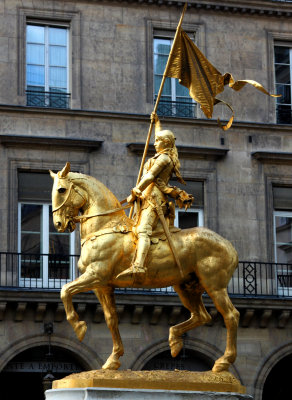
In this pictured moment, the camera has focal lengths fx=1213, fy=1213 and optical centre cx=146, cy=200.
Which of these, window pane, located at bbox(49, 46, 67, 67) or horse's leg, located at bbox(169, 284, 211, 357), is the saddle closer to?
horse's leg, located at bbox(169, 284, 211, 357)

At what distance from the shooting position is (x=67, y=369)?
25484mm

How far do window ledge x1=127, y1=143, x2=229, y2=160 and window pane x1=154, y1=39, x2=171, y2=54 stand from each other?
232 cm

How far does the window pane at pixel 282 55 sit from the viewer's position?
94.1 ft

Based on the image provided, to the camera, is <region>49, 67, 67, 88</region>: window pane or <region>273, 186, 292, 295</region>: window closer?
<region>49, 67, 67, 88</region>: window pane

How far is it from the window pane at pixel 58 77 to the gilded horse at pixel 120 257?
1300 centimetres

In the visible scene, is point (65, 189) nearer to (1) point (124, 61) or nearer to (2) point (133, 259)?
(2) point (133, 259)

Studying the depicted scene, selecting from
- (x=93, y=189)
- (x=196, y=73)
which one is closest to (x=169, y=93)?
(x=196, y=73)

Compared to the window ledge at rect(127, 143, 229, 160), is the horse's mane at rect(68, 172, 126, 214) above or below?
below

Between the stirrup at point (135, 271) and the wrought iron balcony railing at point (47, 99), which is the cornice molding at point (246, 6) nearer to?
the wrought iron balcony railing at point (47, 99)

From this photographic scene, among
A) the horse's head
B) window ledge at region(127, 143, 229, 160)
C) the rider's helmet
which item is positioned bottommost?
the horse's head

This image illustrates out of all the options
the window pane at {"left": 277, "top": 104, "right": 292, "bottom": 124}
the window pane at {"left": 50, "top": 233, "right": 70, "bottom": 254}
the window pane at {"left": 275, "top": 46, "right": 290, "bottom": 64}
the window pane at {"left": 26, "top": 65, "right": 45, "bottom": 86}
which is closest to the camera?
the window pane at {"left": 50, "top": 233, "right": 70, "bottom": 254}

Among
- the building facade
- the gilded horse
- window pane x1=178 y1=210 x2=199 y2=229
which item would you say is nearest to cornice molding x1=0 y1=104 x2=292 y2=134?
the building facade

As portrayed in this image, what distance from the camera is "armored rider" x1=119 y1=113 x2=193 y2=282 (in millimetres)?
13516

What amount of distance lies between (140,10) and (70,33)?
5.82ft
